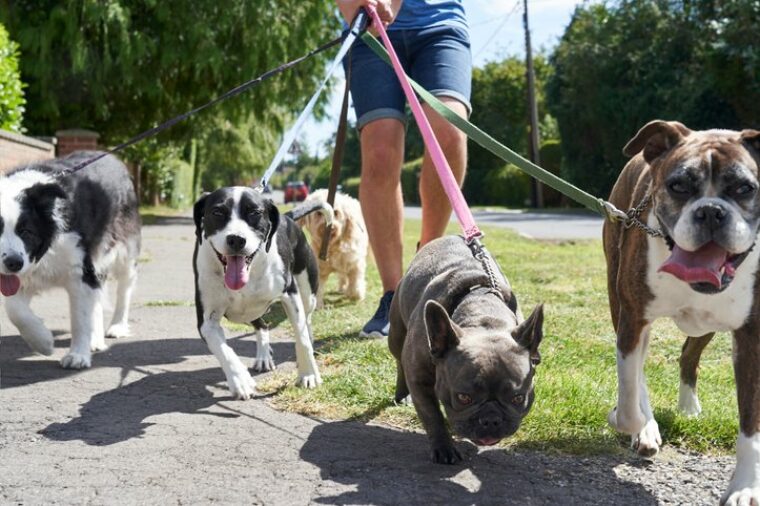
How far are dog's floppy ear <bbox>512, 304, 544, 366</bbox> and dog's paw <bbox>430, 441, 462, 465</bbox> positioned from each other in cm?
48

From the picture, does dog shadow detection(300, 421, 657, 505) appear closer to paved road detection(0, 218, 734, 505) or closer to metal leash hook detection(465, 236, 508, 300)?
paved road detection(0, 218, 734, 505)

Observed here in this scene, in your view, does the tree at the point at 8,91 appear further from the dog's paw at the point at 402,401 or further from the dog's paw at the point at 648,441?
the dog's paw at the point at 648,441

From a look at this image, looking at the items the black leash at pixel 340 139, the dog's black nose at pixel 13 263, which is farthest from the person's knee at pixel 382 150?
the dog's black nose at pixel 13 263

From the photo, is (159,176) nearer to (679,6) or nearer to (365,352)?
(679,6)

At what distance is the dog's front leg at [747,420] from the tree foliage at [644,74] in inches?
973

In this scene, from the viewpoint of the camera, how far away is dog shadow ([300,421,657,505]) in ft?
9.78

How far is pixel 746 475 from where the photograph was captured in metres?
2.92

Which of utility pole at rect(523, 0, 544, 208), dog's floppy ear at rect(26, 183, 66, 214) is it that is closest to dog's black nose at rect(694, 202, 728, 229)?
dog's floppy ear at rect(26, 183, 66, 214)

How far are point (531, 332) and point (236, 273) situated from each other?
1.84m

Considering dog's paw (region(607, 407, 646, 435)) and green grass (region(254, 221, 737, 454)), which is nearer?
dog's paw (region(607, 407, 646, 435))

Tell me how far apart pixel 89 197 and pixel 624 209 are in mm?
3404

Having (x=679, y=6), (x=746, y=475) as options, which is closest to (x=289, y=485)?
(x=746, y=475)

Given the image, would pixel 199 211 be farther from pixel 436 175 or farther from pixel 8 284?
pixel 436 175

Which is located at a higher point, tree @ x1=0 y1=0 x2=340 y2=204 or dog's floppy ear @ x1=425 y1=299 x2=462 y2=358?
tree @ x1=0 y1=0 x2=340 y2=204
